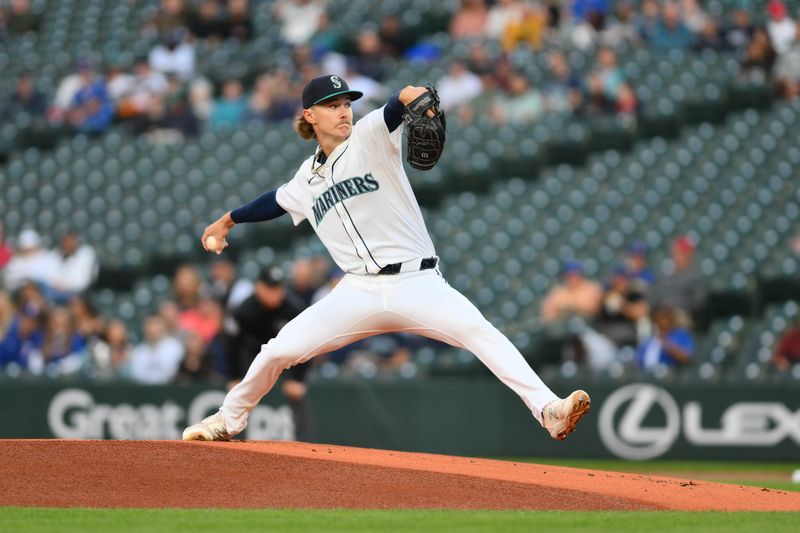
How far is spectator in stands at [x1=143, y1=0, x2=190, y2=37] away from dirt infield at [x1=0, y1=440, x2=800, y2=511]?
12445mm

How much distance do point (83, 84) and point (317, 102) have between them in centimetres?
1140

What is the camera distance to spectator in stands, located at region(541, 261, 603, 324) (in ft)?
38.7

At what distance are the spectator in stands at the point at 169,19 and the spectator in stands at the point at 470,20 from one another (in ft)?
13.5

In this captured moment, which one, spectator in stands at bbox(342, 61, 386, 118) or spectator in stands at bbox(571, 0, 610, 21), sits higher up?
spectator in stands at bbox(571, 0, 610, 21)

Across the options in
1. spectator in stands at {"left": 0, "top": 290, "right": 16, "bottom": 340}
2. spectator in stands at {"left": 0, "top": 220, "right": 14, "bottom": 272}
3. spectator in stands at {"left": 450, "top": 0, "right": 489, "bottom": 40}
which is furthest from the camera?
spectator in stands at {"left": 450, "top": 0, "right": 489, "bottom": 40}

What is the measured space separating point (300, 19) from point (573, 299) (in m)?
7.13

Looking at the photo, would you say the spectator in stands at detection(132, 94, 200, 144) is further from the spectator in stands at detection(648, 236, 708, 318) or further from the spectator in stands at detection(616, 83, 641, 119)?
the spectator in stands at detection(648, 236, 708, 318)

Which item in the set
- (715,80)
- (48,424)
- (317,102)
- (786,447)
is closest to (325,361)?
(48,424)

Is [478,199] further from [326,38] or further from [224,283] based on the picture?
[326,38]

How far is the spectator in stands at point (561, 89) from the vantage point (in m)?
14.3

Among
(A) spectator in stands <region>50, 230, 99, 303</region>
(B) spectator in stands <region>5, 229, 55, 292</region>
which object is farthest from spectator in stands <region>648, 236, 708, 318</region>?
(B) spectator in stands <region>5, 229, 55, 292</region>

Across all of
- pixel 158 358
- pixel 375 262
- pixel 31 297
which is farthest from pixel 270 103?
pixel 375 262

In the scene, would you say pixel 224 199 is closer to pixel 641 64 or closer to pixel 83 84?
pixel 83 84

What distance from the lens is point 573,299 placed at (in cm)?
1187
